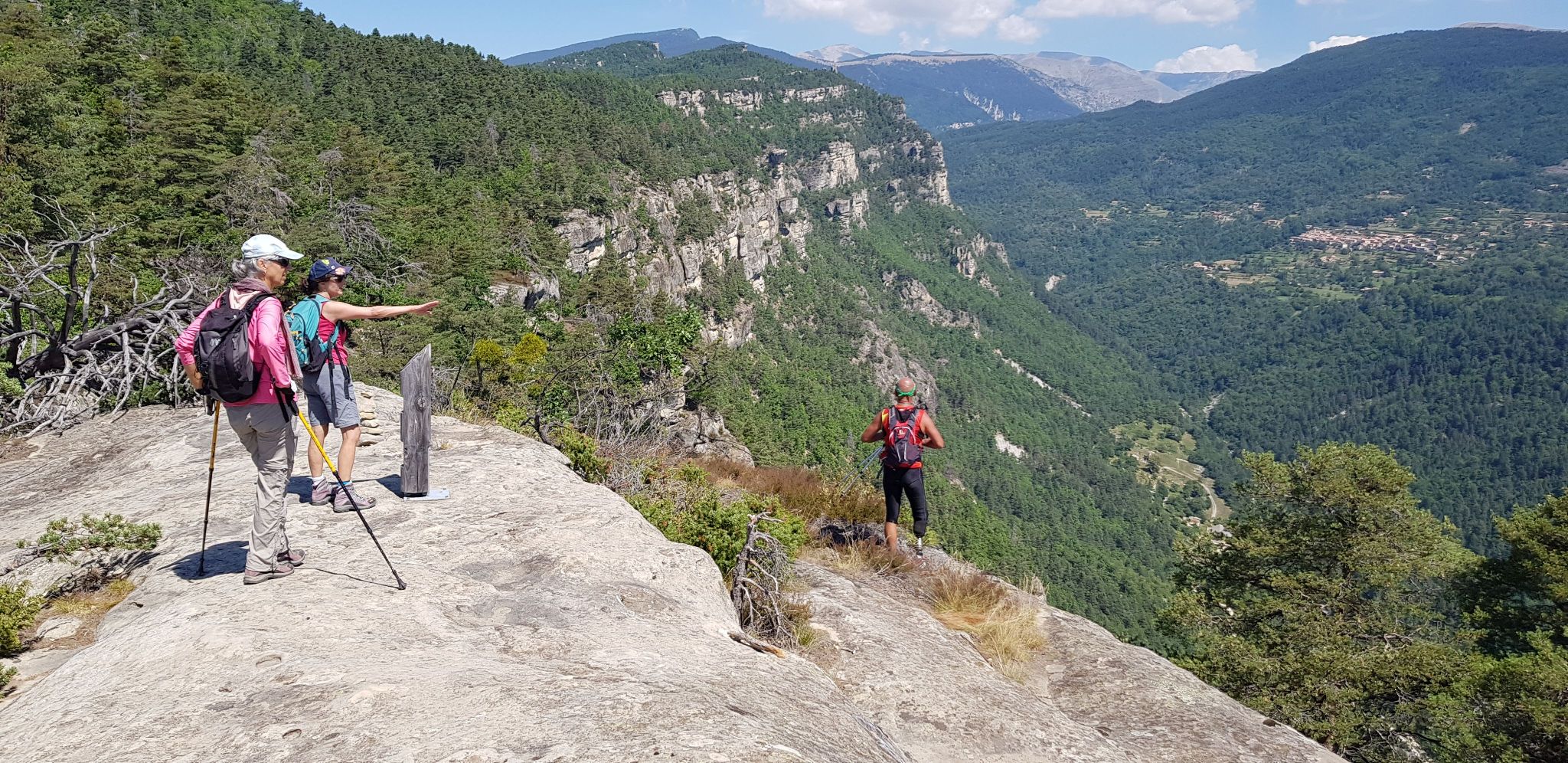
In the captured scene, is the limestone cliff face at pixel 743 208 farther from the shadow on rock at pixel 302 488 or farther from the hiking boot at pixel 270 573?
the hiking boot at pixel 270 573

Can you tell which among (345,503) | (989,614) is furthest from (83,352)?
(989,614)

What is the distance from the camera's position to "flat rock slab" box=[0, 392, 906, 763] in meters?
3.15

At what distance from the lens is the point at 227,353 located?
4.54 meters

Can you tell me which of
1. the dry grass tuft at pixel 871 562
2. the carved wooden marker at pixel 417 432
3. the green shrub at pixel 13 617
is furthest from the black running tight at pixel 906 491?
the green shrub at pixel 13 617

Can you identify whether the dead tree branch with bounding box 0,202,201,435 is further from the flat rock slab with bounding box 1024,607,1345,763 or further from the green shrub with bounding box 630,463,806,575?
the flat rock slab with bounding box 1024,607,1345,763

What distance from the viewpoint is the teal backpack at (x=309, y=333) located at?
628 centimetres

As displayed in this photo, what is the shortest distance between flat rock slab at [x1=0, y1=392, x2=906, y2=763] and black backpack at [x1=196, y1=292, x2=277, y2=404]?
4.53 feet

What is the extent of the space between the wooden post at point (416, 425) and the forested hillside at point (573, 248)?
307 centimetres

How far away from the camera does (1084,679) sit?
7.02 metres

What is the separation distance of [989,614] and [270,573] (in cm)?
666

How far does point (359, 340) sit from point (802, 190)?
144264mm

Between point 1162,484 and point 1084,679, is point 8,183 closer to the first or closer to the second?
point 1084,679

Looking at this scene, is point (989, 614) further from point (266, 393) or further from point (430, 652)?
point (266, 393)

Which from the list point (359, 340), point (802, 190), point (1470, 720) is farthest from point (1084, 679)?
point (802, 190)
